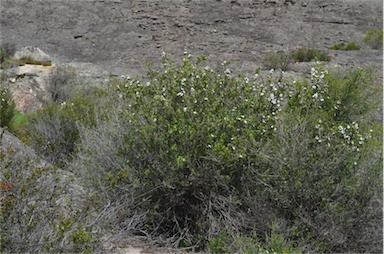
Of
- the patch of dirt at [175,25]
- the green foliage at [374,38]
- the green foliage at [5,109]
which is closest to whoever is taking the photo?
the green foliage at [5,109]

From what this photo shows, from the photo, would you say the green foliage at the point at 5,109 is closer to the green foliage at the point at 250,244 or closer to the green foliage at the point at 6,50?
the green foliage at the point at 250,244

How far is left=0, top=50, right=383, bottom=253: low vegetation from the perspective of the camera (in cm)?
554

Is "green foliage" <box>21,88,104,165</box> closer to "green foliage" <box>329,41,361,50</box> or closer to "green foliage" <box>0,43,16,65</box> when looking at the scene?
"green foliage" <box>0,43,16,65</box>

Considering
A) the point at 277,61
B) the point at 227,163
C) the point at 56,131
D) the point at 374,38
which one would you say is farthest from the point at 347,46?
the point at 227,163

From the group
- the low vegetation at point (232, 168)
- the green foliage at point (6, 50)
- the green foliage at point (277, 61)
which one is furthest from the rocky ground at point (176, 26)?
the low vegetation at point (232, 168)

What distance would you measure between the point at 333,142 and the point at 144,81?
9.14 ft

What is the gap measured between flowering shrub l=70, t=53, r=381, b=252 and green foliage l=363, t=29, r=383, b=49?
19385mm

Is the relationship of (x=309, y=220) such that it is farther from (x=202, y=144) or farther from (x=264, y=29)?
(x=264, y=29)

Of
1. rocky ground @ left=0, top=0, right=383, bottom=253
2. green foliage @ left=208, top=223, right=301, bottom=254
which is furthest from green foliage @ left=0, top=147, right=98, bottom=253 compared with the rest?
rocky ground @ left=0, top=0, right=383, bottom=253

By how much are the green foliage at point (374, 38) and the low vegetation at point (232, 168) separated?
1905 cm

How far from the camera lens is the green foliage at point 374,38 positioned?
81.3 ft

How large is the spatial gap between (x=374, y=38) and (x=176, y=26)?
29.4ft

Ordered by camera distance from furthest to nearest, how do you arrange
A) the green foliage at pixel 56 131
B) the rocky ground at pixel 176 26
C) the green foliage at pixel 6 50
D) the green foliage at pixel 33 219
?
the rocky ground at pixel 176 26 → the green foliage at pixel 6 50 → the green foliage at pixel 56 131 → the green foliage at pixel 33 219

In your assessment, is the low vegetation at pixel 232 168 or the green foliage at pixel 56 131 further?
the green foliage at pixel 56 131
